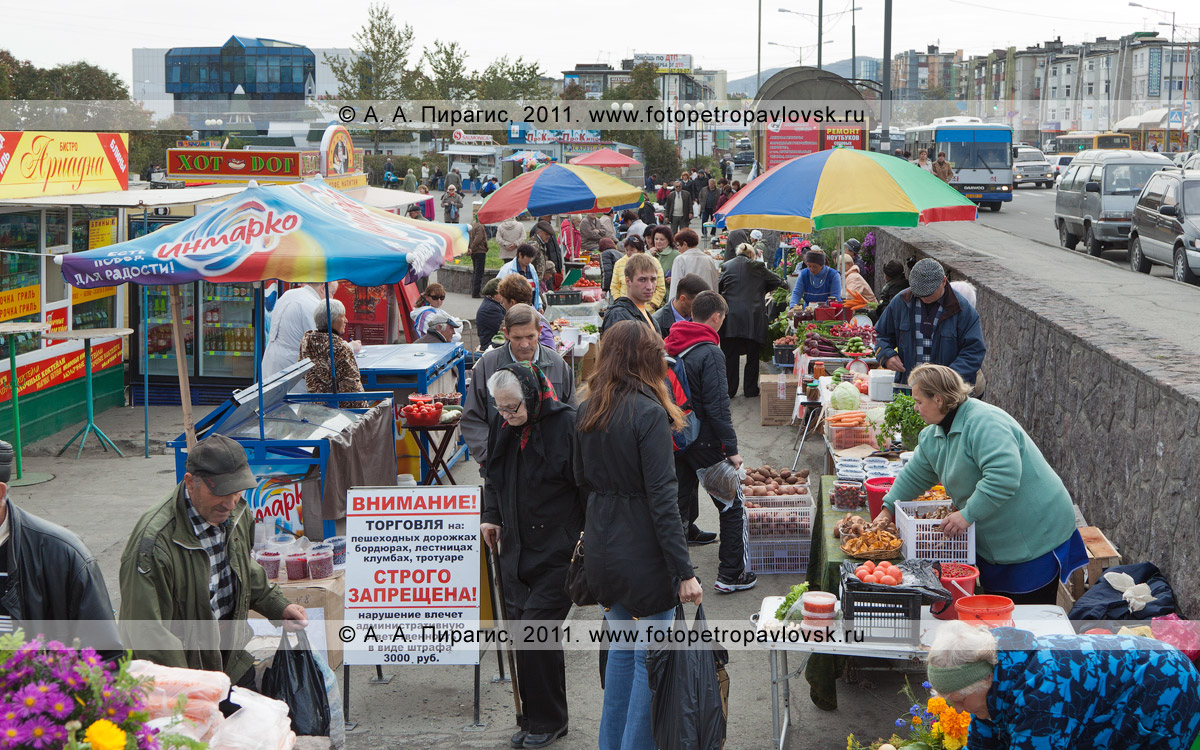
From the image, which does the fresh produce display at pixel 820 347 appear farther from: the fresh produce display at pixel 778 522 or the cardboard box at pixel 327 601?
the cardboard box at pixel 327 601

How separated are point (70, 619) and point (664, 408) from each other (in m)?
2.41

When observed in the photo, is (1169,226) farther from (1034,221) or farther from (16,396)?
(16,396)

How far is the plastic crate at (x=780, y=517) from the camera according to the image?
7078mm

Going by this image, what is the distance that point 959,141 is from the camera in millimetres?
36688

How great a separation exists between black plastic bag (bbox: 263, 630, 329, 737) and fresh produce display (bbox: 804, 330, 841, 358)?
6996 millimetres

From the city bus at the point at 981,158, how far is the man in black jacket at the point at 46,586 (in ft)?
118

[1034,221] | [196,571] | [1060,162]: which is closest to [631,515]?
[196,571]

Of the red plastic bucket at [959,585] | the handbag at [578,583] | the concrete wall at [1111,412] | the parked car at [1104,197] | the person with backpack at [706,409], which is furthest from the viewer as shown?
the parked car at [1104,197]

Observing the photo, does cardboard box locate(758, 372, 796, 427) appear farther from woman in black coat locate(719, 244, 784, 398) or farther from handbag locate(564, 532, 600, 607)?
handbag locate(564, 532, 600, 607)

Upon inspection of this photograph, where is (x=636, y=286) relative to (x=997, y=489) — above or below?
above

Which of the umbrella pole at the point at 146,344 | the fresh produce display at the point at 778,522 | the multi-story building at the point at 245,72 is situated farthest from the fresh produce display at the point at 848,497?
the multi-story building at the point at 245,72

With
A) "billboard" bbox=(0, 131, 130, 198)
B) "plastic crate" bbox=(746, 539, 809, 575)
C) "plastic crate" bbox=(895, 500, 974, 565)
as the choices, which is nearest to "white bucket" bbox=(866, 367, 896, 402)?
"plastic crate" bbox=(746, 539, 809, 575)

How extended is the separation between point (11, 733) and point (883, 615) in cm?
336

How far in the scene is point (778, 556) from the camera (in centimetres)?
728
